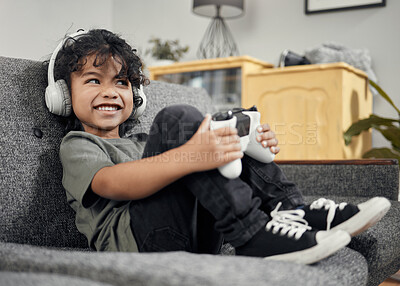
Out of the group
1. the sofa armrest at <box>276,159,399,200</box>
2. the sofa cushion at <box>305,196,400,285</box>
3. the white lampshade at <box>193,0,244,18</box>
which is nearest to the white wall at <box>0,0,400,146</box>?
the white lampshade at <box>193,0,244,18</box>

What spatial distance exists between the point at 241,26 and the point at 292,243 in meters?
2.57

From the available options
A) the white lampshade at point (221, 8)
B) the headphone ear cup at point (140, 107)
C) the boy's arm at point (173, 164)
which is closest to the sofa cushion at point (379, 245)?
the boy's arm at point (173, 164)

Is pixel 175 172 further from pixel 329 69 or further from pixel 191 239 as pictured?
pixel 329 69

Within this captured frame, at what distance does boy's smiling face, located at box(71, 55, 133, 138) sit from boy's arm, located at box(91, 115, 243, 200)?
0.25 m

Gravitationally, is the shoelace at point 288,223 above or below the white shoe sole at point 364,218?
below

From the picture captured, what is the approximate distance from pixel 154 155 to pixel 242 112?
21cm

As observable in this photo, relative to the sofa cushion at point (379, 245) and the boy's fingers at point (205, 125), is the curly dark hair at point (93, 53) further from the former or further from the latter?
the sofa cushion at point (379, 245)

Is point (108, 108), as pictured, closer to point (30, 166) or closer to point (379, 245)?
point (30, 166)

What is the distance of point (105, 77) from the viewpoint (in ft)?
3.52

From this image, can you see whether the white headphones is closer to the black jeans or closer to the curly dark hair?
the curly dark hair

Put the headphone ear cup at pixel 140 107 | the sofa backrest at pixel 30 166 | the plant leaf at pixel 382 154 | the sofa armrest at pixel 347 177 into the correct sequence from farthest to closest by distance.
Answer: the plant leaf at pixel 382 154 → the sofa armrest at pixel 347 177 → the headphone ear cup at pixel 140 107 → the sofa backrest at pixel 30 166

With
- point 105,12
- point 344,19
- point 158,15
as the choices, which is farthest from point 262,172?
point 105,12

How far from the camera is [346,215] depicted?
834 millimetres

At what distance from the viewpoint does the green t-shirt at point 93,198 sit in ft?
2.81
